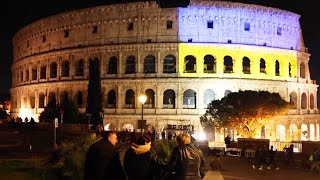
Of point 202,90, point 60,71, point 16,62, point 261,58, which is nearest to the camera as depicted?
point 202,90

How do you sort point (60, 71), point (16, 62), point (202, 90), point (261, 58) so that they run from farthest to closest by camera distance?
1. point (16, 62)
2. point (60, 71)
3. point (261, 58)
4. point (202, 90)

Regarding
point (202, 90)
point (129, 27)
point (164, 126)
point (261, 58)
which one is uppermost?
point (129, 27)

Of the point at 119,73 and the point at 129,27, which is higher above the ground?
the point at 129,27

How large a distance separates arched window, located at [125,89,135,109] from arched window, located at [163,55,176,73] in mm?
4344

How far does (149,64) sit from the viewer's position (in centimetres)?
5006

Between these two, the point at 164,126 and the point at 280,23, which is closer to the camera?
the point at 164,126

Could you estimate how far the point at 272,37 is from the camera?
51.8 meters

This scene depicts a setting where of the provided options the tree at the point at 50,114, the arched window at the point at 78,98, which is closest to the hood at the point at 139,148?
the tree at the point at 50,114

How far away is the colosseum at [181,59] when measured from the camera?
48.7 meters

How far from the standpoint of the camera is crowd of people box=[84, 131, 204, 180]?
7.73 meters

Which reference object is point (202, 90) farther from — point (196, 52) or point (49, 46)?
point (49, 46)

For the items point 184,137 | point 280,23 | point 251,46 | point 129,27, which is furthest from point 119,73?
point 184,137

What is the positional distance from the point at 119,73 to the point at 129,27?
494 centimetres

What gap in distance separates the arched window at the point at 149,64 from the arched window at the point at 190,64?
3.34 metres
